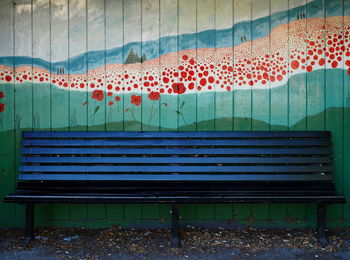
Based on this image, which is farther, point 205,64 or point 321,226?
point 205,64

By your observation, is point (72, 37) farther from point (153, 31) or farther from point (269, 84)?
point (269, 84)

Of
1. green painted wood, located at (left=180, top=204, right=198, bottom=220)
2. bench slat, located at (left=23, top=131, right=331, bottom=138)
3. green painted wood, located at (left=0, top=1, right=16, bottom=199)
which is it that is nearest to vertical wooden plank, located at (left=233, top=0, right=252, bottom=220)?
bench slat, located at (left=23, top=131, right=331, bottom=138)

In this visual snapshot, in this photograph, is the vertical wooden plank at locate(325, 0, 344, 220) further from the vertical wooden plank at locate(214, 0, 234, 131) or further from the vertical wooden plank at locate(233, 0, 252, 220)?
the vertical wooden plank at locate(214, 0, 234, 131)

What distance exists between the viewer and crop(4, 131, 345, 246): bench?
3.54m

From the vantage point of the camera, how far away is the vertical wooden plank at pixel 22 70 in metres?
3.82

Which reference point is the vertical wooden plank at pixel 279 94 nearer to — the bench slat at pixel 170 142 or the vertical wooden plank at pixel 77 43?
the bench slat at pixel 170 142

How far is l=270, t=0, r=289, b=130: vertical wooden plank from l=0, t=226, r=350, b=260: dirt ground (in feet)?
3.85

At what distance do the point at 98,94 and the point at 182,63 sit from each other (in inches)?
38.4

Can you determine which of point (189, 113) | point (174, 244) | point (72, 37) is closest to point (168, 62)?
point (189, 113)

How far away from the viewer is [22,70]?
382 cm

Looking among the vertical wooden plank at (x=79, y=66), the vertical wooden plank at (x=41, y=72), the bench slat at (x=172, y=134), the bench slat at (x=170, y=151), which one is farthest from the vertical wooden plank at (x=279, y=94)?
the vertical wooden plank at (x=41, y=72)

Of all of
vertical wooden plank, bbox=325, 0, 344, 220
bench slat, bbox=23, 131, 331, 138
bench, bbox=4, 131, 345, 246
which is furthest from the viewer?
vertical wooden plank, bbox=325, 0, 344, 220

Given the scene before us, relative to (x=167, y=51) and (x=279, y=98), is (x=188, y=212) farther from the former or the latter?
(x=167, y=51)

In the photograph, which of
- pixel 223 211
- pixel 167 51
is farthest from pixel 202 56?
pixel 223 211
